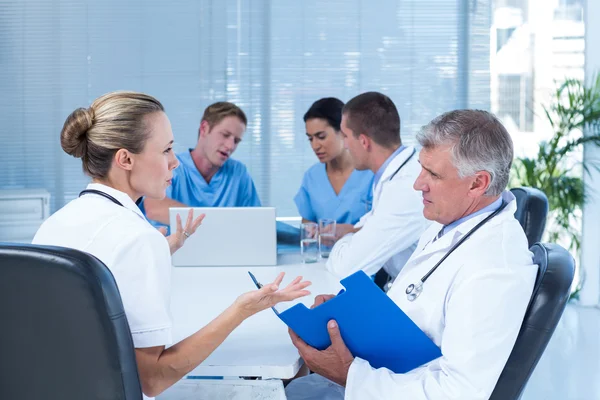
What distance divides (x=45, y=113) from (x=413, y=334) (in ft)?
14.0

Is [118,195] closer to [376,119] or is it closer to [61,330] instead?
[61,330]

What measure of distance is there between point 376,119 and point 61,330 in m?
1.85

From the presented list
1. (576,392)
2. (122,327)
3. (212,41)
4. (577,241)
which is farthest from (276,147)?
(122,327)

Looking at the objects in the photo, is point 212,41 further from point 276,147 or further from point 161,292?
point 161,292

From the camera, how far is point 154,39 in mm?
5059

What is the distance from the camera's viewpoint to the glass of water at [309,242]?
2.72 m

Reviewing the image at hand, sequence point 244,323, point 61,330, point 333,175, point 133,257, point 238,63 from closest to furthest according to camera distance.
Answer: point 61,330 → point 133,257 → point 244,323 → point 333,175 → point 238,63

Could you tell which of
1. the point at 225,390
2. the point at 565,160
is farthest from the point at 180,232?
the point at 565,160

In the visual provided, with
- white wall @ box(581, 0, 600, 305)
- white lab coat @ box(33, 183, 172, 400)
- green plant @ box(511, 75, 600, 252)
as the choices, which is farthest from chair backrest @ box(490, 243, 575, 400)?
white wall @ box(581, 0, 600, 305)

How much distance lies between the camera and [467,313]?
1.38 metres

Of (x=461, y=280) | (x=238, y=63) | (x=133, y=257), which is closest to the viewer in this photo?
(x=133, y=257)

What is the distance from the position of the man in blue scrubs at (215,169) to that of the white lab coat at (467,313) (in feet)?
6.76

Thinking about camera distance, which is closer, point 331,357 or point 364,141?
point 331,357

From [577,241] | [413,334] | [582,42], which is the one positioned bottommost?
[577,241]
